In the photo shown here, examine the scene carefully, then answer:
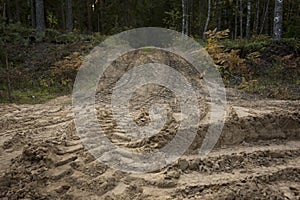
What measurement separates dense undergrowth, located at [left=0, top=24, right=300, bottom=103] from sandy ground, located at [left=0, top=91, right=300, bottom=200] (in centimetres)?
266

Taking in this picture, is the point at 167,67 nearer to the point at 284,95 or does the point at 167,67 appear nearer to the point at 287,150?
the point at 284,95

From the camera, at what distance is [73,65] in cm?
950

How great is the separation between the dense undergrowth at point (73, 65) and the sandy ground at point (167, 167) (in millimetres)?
2662

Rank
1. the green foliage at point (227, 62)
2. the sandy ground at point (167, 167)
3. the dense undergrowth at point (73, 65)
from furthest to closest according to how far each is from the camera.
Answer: the green foliage at point (227, 62) < the dense undergrowth at point (73, 65) < the sandy ground at point (167, 167)

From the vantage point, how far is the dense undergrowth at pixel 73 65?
8148 millimetres

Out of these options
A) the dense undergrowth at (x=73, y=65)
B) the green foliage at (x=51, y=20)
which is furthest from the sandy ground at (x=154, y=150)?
the green foliage at (x=51, y=20)

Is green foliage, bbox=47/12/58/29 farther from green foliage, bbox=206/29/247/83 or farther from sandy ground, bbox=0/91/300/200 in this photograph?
sandy ground, bbox=0/91/300/200

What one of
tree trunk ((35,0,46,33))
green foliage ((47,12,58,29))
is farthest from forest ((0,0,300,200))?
green foliage ((47,12,58,29))

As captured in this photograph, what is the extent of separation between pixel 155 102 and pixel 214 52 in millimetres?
4944

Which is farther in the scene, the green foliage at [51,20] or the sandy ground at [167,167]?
the green foliage at [51,20]

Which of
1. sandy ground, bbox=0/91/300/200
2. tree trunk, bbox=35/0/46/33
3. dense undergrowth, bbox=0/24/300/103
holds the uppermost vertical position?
tree trunk, bbox=35/0/46/33

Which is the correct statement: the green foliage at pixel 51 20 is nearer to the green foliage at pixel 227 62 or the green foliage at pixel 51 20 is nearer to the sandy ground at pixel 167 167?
the green foliage at pixel 227 62

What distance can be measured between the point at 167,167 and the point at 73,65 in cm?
648

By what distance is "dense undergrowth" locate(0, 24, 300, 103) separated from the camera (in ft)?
26.7
